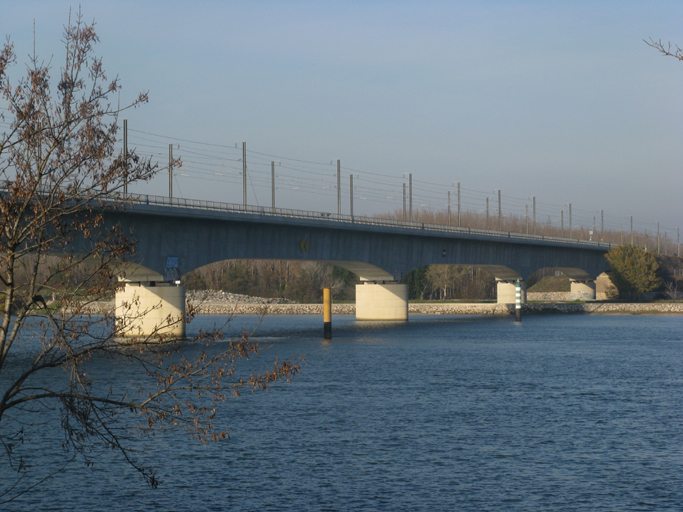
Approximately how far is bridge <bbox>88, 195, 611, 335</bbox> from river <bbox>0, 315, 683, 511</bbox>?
11840 millimetres

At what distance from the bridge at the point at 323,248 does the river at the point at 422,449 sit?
38.8 ft

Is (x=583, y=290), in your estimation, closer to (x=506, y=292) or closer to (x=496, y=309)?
(x=506, y=292)

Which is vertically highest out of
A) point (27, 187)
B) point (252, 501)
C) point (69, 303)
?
point (27, 187)

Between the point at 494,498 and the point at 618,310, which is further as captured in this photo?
the point at 618,310

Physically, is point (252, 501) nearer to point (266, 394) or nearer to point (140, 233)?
point (266, 394)

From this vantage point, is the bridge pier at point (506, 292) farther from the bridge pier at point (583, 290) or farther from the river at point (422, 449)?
the river at point (422, 449)

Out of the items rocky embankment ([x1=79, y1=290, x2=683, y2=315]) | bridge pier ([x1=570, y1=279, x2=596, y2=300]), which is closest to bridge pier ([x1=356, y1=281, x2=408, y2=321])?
rocky embankment ([x1=79, y1=290, x2=683, y2=315])

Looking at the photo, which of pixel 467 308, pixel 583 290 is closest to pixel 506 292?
pixel 467 308

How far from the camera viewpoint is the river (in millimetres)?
19531

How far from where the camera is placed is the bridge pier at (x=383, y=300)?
308 ft

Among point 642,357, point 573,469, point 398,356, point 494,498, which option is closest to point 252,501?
point 494,498

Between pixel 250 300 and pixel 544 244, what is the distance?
172ft

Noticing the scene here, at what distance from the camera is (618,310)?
11325cm

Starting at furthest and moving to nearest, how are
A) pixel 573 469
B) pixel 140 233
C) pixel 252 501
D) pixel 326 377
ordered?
pixel 140 233, pixel 326 377, pixel 573 469, pixel 252 501
